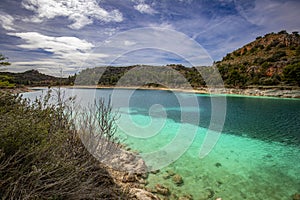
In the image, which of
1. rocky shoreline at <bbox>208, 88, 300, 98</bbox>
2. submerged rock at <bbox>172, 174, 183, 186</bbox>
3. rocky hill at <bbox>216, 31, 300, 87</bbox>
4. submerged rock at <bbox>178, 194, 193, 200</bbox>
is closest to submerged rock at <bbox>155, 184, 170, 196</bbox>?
submerged rock at <bbox>178, 194, 193, 200</bbox>

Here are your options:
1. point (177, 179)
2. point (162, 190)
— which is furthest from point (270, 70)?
point (162, 190)

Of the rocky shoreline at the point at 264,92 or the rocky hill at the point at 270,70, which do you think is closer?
the rocky shoreline at the point at 264,92

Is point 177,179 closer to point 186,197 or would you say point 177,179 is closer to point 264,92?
point 186,197

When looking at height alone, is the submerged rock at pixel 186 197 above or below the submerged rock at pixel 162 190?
below

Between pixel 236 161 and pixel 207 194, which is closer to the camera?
pixel 207 194

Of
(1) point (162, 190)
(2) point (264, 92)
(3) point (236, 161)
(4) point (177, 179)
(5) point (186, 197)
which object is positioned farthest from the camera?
(2) point (264, 92)

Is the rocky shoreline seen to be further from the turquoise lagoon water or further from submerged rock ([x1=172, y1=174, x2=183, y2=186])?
submerged rock ([x1=172, y1=174, x2=183, y2=186])

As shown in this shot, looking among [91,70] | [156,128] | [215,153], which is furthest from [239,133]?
[91,70]

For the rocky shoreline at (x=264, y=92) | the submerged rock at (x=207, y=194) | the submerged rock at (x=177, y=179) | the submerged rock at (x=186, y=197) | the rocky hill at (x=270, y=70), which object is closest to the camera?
the submerged rock at (x=186, y=197)

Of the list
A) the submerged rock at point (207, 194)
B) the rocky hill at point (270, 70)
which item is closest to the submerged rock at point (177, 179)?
the submerged rock at point (207, 194)

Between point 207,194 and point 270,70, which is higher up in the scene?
point 270,70

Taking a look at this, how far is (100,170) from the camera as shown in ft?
11.5

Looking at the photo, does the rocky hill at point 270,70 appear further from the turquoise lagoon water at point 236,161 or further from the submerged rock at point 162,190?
the submerged rock at point 162,190

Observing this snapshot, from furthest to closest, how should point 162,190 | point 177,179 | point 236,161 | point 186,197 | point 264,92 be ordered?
1. point 264,92
2. point 236,161
3. point 177,179
4. point 162,190
5. point 186,197
